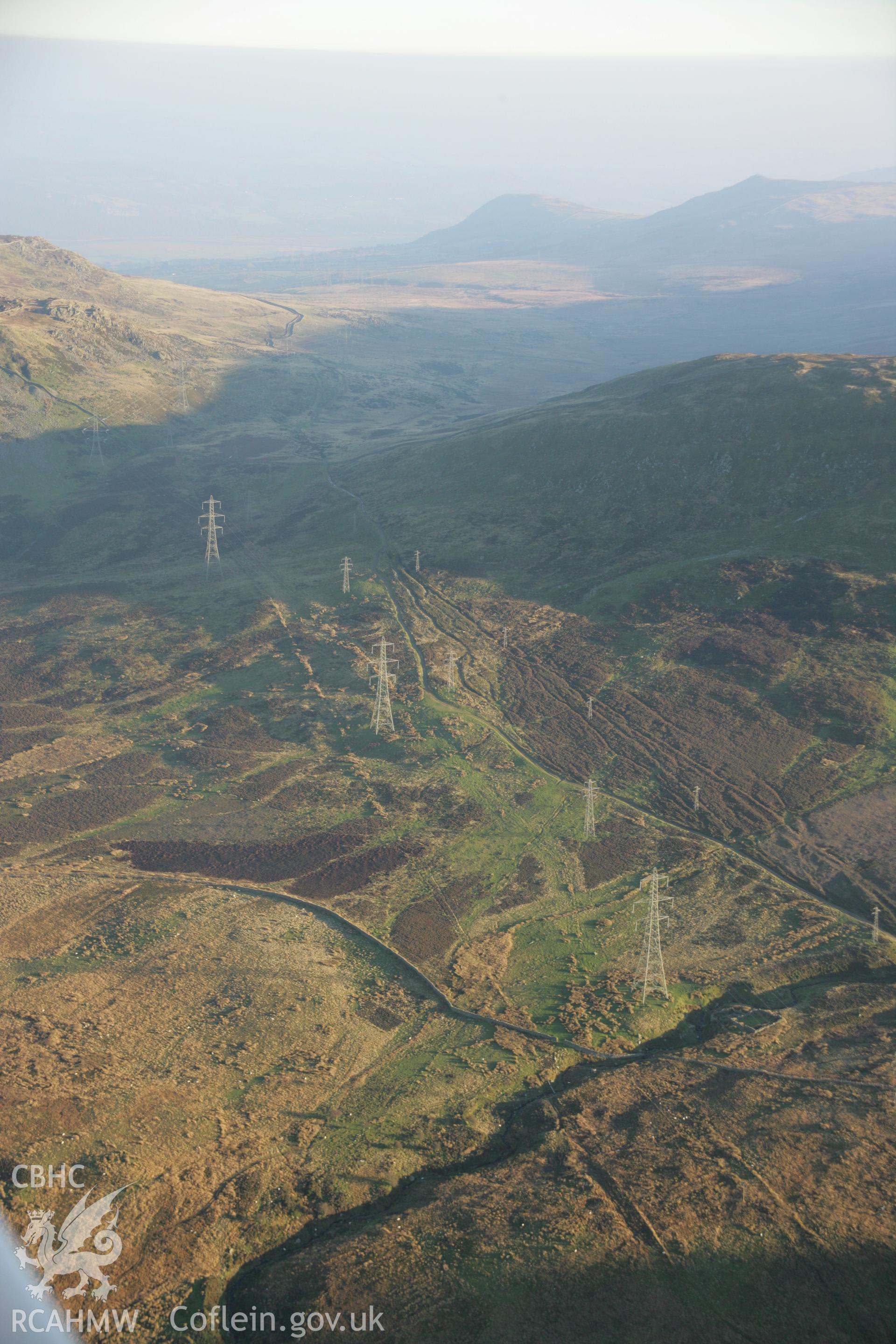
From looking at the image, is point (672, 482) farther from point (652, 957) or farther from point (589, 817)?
point (652, 957)

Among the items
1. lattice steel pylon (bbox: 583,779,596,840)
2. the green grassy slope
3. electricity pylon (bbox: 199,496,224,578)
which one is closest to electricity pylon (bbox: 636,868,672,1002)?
lattice steel pylon (bbox: 583,779,596,840)

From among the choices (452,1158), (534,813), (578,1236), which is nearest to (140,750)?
(534,813)

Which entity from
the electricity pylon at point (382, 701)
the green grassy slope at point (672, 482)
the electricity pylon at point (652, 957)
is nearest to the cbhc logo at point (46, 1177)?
the electricity pylon at point (652, 957)

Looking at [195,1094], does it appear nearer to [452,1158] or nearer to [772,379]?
[452,1158]

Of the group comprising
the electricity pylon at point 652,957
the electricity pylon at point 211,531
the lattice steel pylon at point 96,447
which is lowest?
the electricity pylon at point 652,957

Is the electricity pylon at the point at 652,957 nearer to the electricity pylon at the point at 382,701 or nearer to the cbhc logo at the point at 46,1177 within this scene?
the cbhc logo at the point at 46,1177

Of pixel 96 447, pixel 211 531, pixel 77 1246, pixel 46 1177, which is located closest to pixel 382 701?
pixel 211 531

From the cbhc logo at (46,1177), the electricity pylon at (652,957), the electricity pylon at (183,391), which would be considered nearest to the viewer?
the cbhc logo at (46,1177)
